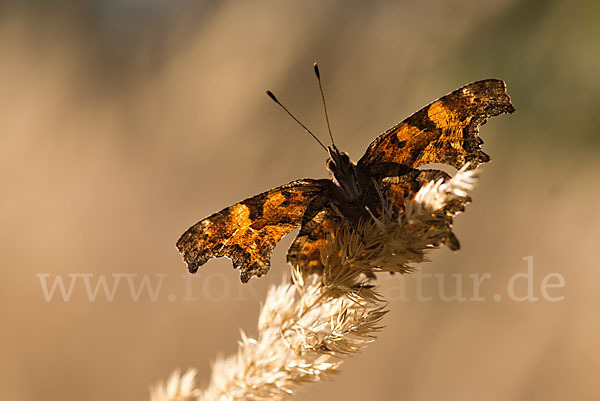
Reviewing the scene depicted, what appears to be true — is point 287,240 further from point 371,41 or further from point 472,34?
point 472,34

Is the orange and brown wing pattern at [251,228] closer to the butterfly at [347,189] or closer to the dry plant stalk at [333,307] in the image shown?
the butterfly at [347,189]

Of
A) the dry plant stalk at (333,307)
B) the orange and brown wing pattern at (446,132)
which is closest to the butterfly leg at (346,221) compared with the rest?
the dry plant stalk at (333,307)

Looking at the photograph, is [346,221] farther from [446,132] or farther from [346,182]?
[446,132]

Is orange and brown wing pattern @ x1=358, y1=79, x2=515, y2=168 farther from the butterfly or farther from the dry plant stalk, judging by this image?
the dry plant stalk

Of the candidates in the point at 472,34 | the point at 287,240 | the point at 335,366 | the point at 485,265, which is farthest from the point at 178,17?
the point at 335,366

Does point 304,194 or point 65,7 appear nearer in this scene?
point 304,194

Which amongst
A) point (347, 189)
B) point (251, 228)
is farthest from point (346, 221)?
point (251, 228)
